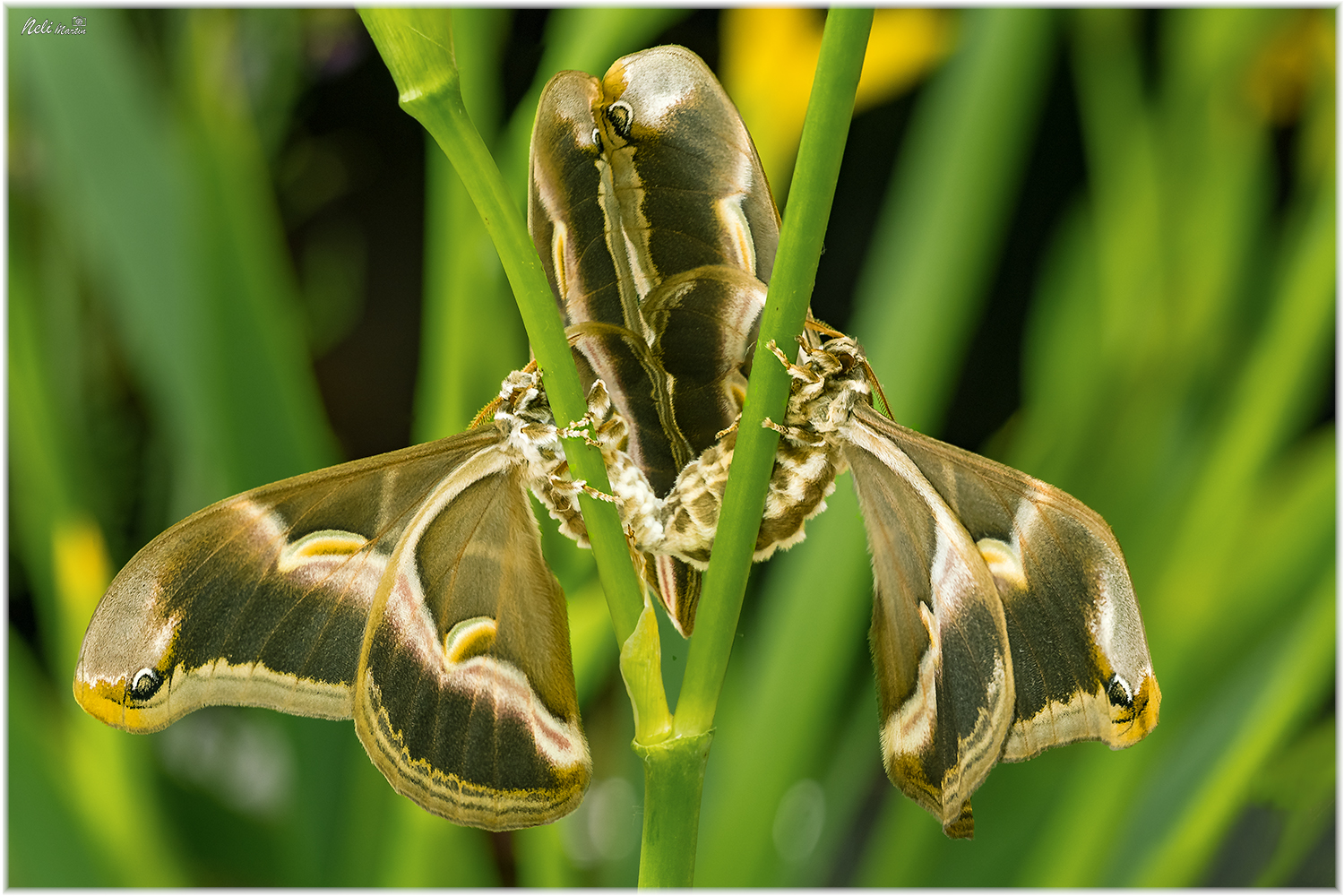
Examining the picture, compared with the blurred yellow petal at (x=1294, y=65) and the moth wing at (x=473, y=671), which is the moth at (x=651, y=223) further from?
the blurred yellow petal at (x=1294, y=65)

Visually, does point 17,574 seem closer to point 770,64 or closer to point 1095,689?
point 770,64

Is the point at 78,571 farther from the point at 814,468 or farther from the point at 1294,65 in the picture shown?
the point at 1294,65

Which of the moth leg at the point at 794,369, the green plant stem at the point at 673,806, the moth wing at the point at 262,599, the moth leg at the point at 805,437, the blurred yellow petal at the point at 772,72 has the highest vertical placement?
the blurred yellow petal at the point at 772,72

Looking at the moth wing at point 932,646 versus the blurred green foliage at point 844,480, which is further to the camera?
the blurred green foliage at point 844,480

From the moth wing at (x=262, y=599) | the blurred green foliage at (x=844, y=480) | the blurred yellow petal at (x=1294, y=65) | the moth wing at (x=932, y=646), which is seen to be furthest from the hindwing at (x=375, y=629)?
the blurred yellow petal at (x=1294, y=65)

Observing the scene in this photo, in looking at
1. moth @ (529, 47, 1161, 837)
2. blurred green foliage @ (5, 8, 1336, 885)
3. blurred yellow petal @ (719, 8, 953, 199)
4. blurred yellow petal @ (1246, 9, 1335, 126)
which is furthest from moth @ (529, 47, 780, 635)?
blurred yellow petal @ (1246, 9, 1335, 126)
